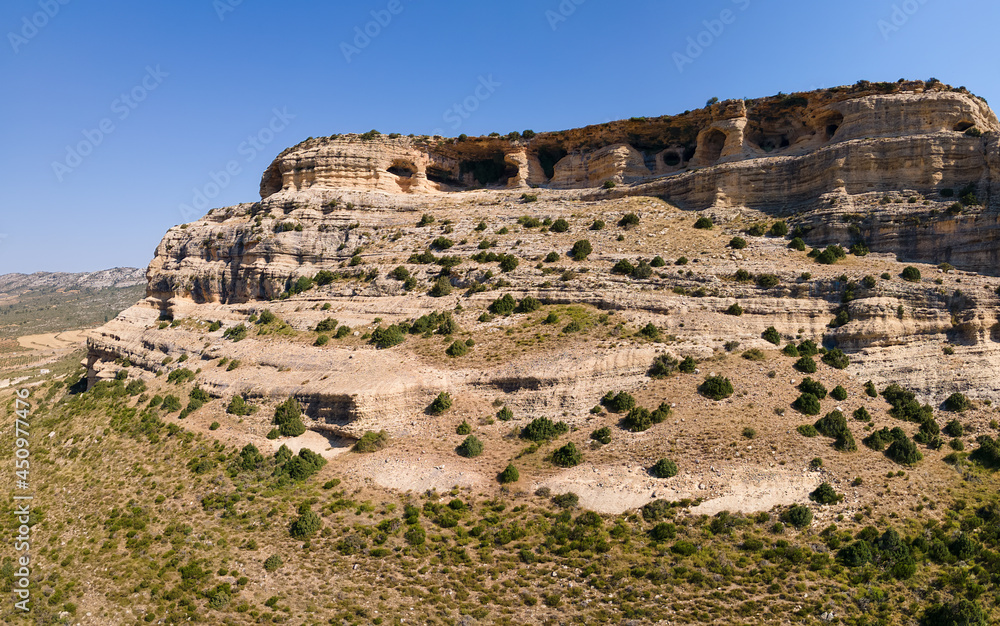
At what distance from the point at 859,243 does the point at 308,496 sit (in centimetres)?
4324

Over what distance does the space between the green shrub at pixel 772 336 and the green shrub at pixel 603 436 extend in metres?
13.7

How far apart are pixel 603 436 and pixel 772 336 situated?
14524mm

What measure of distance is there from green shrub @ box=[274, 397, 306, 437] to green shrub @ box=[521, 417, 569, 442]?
1484cm

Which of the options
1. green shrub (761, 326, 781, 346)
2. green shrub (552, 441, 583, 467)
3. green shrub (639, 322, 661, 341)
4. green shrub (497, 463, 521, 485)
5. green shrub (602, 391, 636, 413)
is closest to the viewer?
green shrub (497, 463, 521, 485)

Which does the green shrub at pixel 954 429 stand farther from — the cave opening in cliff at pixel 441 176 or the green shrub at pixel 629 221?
the cave opening in cliff at pixel 441 176

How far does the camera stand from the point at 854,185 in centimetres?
3862

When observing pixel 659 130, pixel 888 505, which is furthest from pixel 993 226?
pixel 659 130

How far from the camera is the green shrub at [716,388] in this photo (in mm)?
27781

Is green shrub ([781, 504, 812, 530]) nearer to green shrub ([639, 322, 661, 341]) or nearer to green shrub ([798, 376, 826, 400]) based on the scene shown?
green shrub ([798, 376, 826, 400])

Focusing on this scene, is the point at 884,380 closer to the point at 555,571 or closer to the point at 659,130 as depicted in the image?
the point at 555,571

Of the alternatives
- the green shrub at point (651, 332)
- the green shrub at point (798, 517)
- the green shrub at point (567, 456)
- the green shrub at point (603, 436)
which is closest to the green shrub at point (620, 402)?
the green shrub at point (603, 436)

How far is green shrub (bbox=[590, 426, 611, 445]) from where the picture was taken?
26.7 metres

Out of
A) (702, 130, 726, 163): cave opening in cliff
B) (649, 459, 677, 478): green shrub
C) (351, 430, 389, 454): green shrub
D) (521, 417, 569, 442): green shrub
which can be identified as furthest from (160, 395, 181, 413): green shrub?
(702, 130, 726, 163): cave opening in cliff

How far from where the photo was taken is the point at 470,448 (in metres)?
27.6
